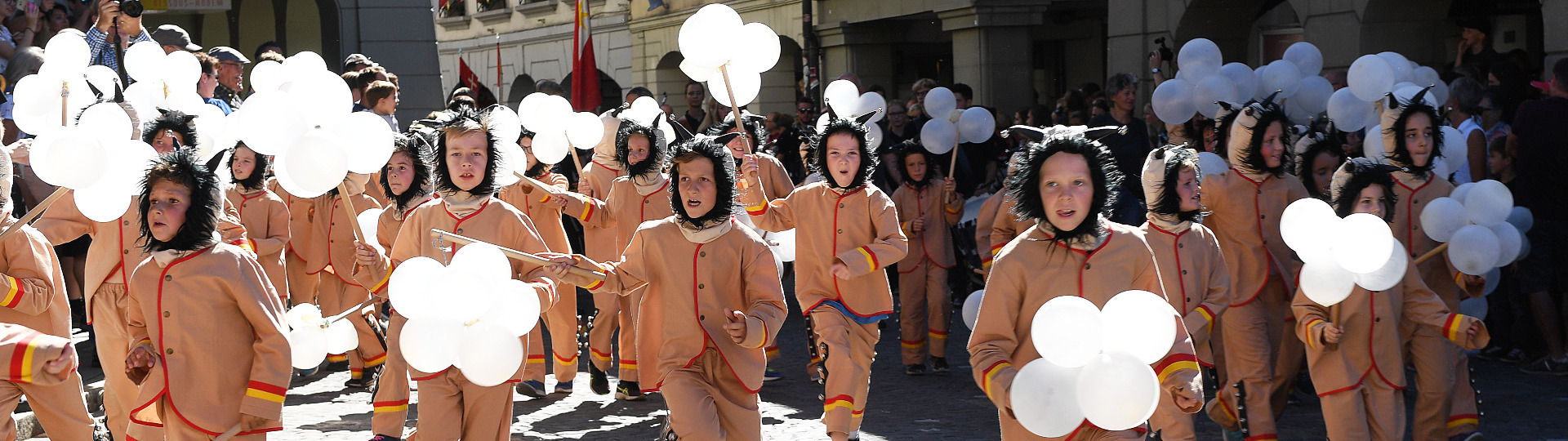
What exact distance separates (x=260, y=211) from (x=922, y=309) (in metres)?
3.87

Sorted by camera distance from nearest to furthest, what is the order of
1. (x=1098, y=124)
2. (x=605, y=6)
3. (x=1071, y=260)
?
(x=1071, y=260), (x=1098, y=124), (x=605, y=6)

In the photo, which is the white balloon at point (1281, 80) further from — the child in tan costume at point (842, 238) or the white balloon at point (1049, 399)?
the white balloon at point (1049, 399)

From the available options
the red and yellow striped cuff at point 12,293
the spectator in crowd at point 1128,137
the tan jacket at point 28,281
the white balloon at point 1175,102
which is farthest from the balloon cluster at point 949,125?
the red and yellow striped cuff at point 12,293

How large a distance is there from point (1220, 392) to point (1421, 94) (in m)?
1.72

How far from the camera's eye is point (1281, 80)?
8.89 metres

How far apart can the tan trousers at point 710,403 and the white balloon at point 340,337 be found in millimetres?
1149

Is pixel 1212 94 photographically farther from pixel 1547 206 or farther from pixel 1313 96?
pixel 1547 206

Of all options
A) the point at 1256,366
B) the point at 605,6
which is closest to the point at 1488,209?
the point at 1256,366

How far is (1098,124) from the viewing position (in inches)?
378

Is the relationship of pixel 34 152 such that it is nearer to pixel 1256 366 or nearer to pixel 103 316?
pixel 103 316

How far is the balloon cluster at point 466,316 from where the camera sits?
4.25 metres

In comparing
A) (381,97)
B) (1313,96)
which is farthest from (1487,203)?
(381,97)

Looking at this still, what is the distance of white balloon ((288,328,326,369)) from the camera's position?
5074 mm

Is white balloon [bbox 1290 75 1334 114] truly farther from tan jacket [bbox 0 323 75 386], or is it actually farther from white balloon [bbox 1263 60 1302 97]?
tan jacket [bbox 0 323 75 386]
